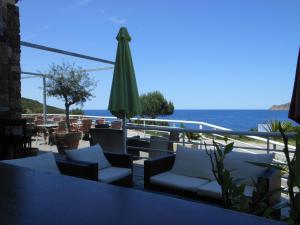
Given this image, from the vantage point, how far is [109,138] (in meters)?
5.24

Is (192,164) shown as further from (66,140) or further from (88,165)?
(66,140)

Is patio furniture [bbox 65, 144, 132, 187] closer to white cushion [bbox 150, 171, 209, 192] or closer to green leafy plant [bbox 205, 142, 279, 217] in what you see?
white cushion [bbox 150, 171, 209, 192]

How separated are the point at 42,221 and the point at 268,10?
1485 centimetres

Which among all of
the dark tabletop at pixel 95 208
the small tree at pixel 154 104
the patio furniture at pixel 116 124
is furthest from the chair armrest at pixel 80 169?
the small tree at pixel 154 104

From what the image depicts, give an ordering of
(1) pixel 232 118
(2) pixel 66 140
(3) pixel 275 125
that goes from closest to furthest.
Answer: (3) pixel 275 125, (2) pixel 66 140, (1) pixel 232 118

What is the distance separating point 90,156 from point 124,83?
145cm

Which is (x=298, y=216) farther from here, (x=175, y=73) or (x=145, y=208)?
(x=175, y=73)

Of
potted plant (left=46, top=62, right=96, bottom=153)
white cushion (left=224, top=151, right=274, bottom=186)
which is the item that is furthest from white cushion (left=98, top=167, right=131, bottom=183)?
potted plant (left=46, top=62, right=96, bottom=153)

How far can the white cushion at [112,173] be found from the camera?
10.8 ft

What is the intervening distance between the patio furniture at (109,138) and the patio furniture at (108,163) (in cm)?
123

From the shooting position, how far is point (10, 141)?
509 centimetres

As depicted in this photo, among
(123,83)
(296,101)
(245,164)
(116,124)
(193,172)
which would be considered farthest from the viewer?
(116,124)

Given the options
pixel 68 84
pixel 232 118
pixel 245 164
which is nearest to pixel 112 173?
pixel 245 164

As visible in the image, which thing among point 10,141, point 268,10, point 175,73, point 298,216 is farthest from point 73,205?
point 175,73
